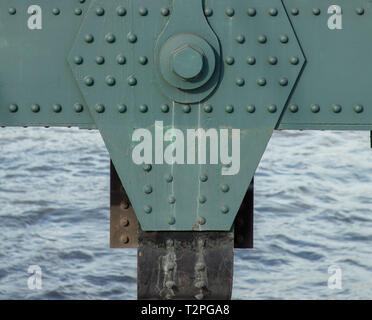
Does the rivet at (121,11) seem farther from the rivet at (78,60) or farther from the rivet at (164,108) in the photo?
the rivet at (164,108)

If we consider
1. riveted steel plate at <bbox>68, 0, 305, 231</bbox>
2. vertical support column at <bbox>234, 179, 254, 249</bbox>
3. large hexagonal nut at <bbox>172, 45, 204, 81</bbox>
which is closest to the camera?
large hexagonal nut at <bbox>172, 45, 204, 81</bbox>

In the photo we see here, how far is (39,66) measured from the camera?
167 inches

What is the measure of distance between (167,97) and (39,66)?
2.44ft

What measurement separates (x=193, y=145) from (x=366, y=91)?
3.35 feet

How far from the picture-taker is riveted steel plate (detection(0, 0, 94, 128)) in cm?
421

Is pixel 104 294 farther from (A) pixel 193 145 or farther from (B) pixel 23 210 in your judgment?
(A) pixel 193 145

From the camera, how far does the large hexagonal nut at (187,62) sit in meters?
4.05

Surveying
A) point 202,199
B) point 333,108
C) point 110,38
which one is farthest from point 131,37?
point 333,108

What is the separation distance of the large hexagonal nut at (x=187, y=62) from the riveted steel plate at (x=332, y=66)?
1.88ft

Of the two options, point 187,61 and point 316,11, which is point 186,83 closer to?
point 187,61

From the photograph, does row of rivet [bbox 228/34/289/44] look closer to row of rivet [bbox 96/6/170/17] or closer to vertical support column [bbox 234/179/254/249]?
row of rivet [bbox 96/6/170/17]

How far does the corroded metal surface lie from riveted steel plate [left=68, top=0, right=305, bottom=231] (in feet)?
0.73

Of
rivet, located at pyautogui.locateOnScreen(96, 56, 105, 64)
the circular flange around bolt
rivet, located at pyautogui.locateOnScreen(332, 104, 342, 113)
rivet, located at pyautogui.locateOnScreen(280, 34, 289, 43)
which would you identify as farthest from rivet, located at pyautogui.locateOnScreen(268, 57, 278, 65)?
rivet, located at pyautogui.locateOnScreen(96, 56, 105, 64)

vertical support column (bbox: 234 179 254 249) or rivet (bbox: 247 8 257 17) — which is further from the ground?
rivet (bbox: 247 8 257 17)
